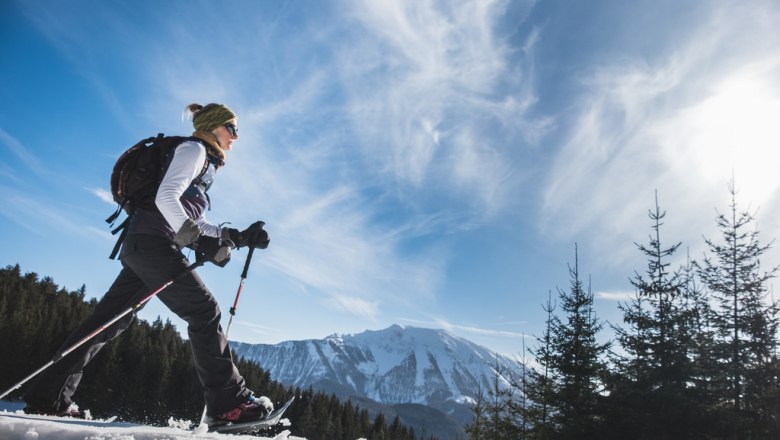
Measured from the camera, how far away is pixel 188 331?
3182 millimetres

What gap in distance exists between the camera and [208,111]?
12.5 feet

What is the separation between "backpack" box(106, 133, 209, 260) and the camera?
3432 millimetres

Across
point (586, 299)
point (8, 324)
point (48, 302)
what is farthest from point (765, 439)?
point (48, 302)

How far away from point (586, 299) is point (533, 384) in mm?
4713

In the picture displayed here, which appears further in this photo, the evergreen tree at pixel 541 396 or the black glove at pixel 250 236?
the evergreen tree at pixel 541 396

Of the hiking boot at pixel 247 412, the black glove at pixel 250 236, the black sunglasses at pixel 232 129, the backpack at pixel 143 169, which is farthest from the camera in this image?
the black sunglasses at pixel 232 129

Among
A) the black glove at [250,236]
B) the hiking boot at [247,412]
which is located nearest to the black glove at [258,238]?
the black glove at [250,236]

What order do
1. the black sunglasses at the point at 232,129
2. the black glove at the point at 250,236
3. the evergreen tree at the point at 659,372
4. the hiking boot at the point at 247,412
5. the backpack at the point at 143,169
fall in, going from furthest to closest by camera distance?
the evergreen tree at the point at 659,372 < the black sunglasses at the point at 232,129 < the black glove at the point at 250,236 < the backpack at the point at 143,169 < the hiking boot at the point at 247,412

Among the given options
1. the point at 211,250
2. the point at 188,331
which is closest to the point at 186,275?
the point at 211,250

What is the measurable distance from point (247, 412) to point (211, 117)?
8.36ft

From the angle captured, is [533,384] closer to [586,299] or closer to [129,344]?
[586,299]

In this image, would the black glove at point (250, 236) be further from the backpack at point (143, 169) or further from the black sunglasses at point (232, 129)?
the black sunglasses at point (232, 129)

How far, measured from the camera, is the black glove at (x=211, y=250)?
11.6ft

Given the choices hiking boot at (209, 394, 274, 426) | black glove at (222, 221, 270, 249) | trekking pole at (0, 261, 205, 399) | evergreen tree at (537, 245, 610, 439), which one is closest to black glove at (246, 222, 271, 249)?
black glove at (222, 221, 270, 249)
